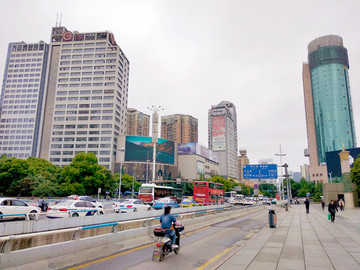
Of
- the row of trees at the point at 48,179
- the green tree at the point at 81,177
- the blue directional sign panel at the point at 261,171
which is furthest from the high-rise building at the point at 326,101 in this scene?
the row of trees at the point at 48,179

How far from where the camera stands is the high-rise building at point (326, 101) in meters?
169

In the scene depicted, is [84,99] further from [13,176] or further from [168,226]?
[168,226]

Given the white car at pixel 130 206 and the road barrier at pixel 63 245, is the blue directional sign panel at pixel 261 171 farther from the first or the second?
the road barrier at pixel 63 245

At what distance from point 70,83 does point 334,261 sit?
12623 cm

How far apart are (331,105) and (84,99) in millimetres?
149637

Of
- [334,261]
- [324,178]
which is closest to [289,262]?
[334,261]

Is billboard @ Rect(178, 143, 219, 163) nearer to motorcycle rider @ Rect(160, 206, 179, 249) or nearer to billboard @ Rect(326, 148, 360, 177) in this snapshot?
billboard @ Rect(326, 148, 360, 177)

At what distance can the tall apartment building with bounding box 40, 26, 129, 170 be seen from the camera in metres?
112

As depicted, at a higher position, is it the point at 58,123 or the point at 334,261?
the point at 58,123

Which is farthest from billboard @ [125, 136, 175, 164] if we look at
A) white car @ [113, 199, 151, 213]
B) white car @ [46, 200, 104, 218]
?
white car @ [46, 200, 104, 218]

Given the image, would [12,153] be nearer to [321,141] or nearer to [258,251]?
[258,251]

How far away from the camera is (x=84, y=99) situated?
117375 mm

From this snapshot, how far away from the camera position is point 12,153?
122m

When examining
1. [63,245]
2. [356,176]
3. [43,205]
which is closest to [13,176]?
[43,205]
